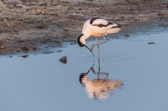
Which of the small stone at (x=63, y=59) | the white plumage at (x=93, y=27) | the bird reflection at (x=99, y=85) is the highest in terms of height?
the white plumage at (x=93, y=27)

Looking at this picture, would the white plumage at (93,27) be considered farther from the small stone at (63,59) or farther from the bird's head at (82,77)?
the bird's head at (82,77)

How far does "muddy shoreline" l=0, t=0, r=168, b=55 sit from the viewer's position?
12820mm

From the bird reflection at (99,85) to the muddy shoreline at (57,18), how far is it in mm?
2812

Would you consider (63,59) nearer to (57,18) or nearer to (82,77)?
(82,77)

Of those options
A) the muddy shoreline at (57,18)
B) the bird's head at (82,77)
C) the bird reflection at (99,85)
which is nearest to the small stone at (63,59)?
the bird reflection at (99,85)

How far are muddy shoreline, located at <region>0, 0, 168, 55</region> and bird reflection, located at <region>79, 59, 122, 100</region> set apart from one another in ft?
9.22

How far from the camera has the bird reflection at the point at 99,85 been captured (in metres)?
8.44

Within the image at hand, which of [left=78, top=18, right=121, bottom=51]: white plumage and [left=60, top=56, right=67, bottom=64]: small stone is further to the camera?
[left=78, top=18, right=121, bottom=51]: white plumage

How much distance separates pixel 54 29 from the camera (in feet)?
46.6

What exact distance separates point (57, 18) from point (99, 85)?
21.9 feet

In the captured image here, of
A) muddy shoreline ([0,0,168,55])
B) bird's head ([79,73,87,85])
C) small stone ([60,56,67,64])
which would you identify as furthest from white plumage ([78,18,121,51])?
bird's head ([79,73,87,85])

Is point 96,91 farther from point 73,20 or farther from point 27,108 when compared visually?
point 73,20

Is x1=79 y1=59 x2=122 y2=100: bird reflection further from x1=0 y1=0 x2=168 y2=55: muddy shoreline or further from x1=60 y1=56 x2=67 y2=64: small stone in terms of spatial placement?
x1=0 y1=0 x2=168 y2=55: muddy shoreline

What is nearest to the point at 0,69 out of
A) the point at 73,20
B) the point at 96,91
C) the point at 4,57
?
the point at 4,57
